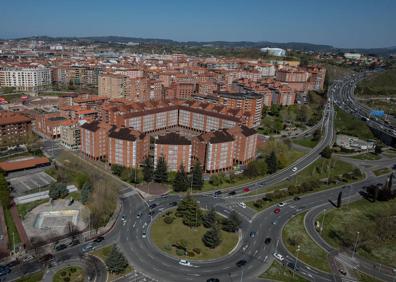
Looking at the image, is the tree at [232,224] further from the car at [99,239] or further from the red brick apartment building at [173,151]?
the red brick apartment building at [173,151]

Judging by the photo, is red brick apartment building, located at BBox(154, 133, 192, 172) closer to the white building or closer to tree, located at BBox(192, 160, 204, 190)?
tree, located at BBox(192, 160, 204, 190)

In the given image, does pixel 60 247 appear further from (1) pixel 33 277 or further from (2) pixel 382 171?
(2) pixel 382 171

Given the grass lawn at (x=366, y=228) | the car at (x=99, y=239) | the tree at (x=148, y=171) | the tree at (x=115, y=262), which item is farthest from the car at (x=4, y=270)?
the grass lawn at (x=366, y=228)

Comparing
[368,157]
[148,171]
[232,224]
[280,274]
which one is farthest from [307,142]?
[280,274]

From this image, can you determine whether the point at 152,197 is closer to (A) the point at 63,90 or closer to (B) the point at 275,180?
(B) the point at 275,180

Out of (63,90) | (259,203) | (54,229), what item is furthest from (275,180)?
(63,90)

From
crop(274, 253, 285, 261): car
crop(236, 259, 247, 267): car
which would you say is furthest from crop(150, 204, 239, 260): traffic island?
crop(274, 253, 285, 261): car
